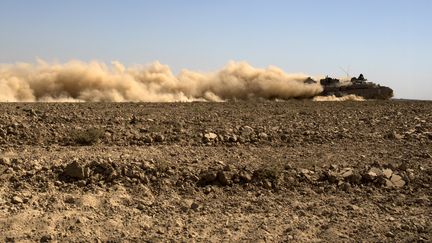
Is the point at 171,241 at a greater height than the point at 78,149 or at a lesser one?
lesser

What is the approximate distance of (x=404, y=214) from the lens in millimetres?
5805

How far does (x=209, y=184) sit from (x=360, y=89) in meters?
25.3

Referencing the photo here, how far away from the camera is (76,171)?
6.46m

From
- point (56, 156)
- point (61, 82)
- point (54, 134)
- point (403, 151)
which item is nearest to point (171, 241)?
point (56, 156)

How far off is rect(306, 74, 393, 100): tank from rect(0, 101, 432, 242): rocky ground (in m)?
20.6

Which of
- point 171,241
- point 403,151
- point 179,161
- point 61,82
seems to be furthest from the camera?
point 61,82

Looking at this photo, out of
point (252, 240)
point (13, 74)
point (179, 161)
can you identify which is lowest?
point (252, 240)

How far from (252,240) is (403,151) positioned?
461 centimetres

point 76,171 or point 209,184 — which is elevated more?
point 76,171

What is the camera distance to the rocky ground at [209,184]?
17.1ft

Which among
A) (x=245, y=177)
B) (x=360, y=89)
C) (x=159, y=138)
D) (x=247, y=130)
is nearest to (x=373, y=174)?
(x=245, y=177)

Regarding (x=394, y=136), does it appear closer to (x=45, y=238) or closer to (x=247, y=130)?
(x=247, y=130)

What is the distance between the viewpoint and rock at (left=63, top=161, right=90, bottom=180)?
6422 millimetres

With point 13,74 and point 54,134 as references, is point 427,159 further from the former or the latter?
point 13,74
